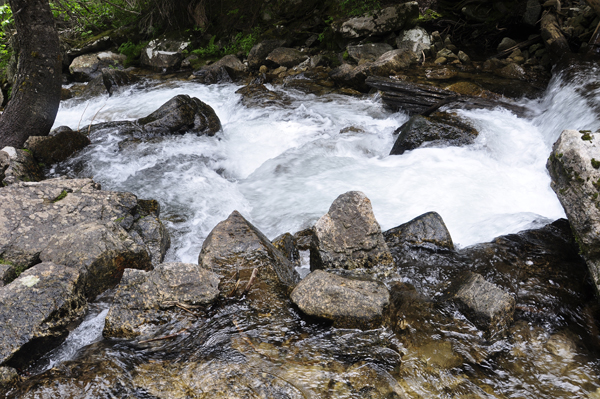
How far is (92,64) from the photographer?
13766 mm

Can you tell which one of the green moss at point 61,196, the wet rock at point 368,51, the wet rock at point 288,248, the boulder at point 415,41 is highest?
the boulder at point 415,41

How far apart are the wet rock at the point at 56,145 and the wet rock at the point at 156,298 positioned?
179 inches

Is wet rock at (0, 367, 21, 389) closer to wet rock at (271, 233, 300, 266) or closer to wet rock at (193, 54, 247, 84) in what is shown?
wet rock at (271, 233, 300, 266)

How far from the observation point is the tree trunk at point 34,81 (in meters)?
5.79

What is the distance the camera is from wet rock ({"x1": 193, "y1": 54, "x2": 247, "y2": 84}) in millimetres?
11742

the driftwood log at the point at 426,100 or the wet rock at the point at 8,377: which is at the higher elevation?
the driftwood log at the point at 426,100

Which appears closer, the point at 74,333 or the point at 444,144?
the point at 74,333

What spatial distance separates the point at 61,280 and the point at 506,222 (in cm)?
504

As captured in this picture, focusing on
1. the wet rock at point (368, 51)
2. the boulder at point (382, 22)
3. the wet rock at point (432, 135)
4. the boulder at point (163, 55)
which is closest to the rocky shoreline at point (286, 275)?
the wet rock at point (432, 135)

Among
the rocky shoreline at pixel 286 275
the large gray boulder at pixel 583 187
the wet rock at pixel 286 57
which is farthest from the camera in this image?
the wet rock at pixel 286 57

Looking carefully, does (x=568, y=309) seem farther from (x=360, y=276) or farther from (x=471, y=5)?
(x=471, y=5)

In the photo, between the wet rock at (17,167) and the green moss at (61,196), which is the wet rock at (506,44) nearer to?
the green moss at (61,196)

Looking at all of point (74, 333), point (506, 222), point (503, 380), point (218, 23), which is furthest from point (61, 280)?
point (218, 23)

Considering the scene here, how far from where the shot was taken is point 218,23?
570 inches
